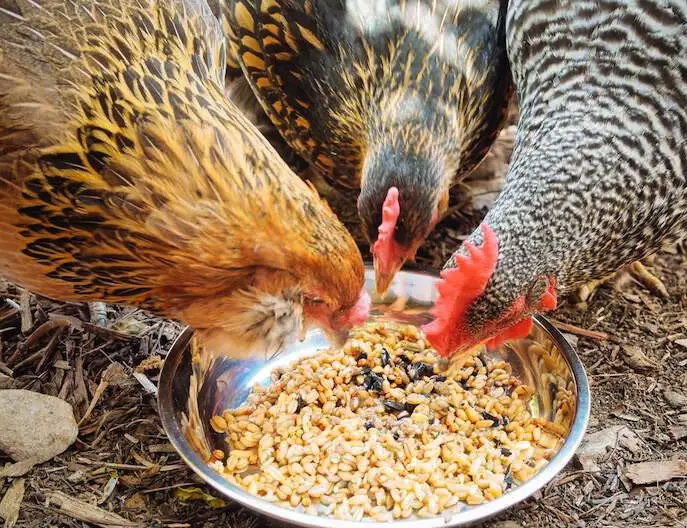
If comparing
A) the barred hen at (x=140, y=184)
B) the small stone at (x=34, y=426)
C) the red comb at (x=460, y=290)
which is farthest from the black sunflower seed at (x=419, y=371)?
the small stone at (x=34, y=426)

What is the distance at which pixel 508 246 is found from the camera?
2.25 m

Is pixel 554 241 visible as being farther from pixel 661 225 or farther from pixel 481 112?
pixel 481 112

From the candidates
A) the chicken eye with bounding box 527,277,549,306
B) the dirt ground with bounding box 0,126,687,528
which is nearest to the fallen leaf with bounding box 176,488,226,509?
the dirt ground with bounding box 0,126,687,528

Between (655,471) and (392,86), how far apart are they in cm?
181

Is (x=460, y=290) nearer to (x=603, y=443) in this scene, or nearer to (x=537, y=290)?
(x=537, y=290)

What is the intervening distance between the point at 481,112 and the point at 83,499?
87.0 inches

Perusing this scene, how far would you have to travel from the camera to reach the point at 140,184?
1919 mm

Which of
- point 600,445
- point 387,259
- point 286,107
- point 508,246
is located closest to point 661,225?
point 508,246

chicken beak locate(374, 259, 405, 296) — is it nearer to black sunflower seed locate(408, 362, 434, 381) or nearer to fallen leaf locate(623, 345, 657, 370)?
black sunflower seed locate(408, 362, 434, 381)

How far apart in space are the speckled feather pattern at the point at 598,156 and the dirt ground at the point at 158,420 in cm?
70

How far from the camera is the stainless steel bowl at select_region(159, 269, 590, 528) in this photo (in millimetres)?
2070

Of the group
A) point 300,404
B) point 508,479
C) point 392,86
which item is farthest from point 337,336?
point 392,86

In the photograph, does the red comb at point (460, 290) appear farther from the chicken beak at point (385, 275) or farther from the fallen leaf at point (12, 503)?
the fallen leaf at point (12, 503)

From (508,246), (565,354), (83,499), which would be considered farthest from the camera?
(565,354)
